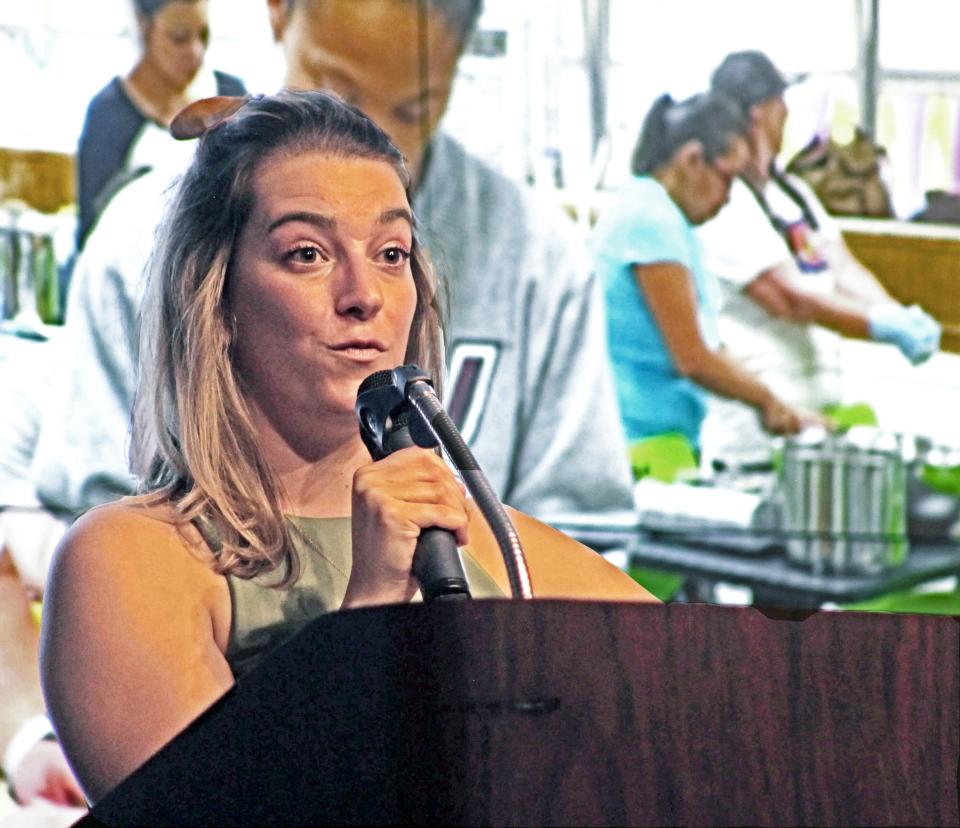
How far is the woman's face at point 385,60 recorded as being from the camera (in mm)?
2529

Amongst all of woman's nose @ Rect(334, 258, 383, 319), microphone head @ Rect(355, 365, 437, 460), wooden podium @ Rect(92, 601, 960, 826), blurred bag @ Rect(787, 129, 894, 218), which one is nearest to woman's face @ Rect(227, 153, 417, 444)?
woman's nose @ Rect(334, 258, 383, 319)

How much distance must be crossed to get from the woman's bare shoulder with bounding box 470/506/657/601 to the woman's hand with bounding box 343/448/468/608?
0.23m

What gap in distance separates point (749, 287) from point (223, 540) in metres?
1.92

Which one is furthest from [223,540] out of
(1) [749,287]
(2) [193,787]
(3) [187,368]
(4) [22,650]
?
(1) [749,287]

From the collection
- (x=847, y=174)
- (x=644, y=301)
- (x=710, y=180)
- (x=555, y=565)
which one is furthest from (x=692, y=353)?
(x=555, y=565)

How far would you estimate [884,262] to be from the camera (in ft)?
8.70

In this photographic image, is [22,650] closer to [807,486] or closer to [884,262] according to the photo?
[807,486]

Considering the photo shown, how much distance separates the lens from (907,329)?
267 centimetres

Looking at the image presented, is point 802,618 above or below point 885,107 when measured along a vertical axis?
below

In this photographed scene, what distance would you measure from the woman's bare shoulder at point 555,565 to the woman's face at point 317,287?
4.9 inches

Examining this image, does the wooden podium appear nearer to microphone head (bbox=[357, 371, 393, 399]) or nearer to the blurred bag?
microphone head (bbox=[357, 371, 393, 399])

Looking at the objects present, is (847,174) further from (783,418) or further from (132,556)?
(132,556)

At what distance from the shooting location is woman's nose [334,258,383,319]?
87cm

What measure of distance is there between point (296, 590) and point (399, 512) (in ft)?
0.58
